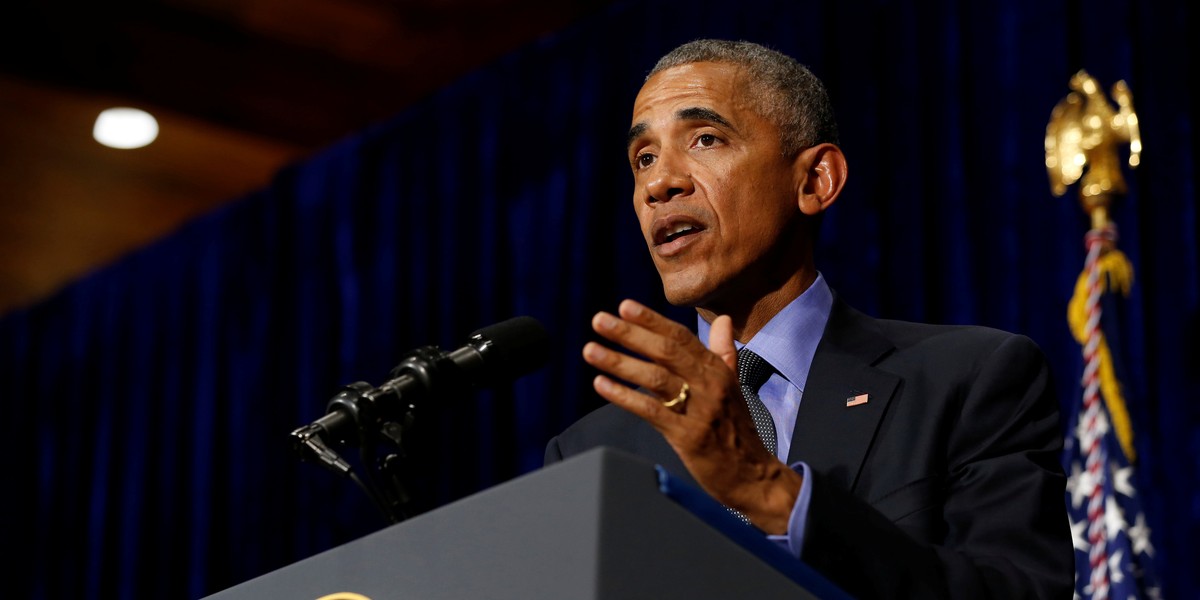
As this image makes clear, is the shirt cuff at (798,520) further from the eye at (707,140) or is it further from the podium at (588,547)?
the eye at (707,140)

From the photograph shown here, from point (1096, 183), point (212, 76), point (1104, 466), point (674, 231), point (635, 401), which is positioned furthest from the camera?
point (212, 76)

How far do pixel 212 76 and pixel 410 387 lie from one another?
4.00 metres

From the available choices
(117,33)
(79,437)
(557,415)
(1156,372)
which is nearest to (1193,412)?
(1156,372)

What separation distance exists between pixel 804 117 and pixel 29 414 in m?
5.60

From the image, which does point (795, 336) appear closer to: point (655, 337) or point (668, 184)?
point (668, 184)

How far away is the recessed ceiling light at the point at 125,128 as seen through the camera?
5.49m

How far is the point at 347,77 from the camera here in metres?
5.34

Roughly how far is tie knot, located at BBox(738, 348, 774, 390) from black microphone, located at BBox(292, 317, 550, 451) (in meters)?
0.42

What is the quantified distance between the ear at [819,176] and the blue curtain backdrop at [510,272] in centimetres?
71

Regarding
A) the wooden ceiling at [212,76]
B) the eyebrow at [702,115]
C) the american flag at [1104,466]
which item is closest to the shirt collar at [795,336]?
the eyebrow at [702,115]

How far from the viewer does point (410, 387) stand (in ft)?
5.02

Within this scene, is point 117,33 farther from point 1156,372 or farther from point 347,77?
point 1156,372

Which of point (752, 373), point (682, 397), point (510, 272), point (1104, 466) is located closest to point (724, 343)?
point (682, 397)

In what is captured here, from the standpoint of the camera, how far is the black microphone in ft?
5.00
